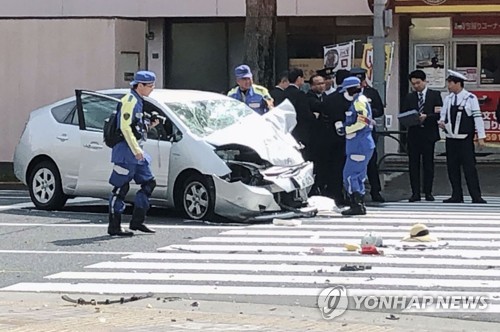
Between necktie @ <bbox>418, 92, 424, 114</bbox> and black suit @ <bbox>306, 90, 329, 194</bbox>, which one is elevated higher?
necktie @ <bbox>418, 92, 424, 114</bbox>

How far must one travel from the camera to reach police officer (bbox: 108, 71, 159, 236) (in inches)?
489

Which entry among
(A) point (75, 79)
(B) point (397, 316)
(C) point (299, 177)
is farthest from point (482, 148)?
(B) point (397, 316)

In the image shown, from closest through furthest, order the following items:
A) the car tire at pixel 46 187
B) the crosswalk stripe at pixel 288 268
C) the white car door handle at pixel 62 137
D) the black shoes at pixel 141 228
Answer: the crosswalk stripe at pixel 288 268 < the black shoes at pixel 141 228 < the white car door handle at pixel 62 137 < the car tire at pixel 46 187

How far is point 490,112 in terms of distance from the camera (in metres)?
23.7

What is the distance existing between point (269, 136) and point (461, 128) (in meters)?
3.45

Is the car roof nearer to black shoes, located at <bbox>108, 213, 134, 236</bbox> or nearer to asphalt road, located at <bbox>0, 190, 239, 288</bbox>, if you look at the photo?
asphalt road, located at <bbox>0, 190, 239, 288</bbox>

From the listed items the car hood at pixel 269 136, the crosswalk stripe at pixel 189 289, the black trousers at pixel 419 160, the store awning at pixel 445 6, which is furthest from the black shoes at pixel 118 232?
the store awning at pixel 445 6

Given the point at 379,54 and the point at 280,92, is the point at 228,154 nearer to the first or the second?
the point at 280,92

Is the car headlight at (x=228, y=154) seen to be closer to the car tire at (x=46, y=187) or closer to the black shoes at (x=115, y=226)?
the black shoes at (x=115, y=226)

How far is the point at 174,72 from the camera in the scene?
2548cm

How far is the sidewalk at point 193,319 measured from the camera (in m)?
7.97

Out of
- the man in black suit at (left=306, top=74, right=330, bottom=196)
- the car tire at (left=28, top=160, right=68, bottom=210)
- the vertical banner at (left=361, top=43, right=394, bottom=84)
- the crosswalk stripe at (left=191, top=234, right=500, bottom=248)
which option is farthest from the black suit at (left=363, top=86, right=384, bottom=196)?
the car tire at (left=28, top=160, right=68, bottom=210)

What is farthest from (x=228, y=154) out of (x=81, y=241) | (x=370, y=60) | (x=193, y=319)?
(x=370, y=60)

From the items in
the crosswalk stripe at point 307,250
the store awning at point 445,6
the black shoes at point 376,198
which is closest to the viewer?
the crosswalk stripe at point 307,250
